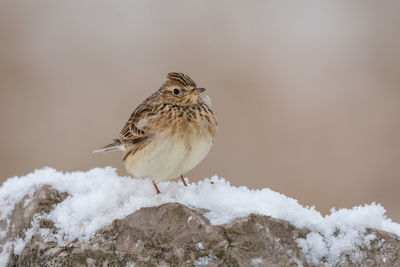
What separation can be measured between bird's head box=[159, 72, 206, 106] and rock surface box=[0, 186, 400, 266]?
4.54ft

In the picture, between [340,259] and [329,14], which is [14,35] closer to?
[329,14]

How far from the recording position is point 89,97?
9.59m

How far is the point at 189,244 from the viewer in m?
3.39

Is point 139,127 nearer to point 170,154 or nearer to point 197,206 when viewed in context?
point 170,154

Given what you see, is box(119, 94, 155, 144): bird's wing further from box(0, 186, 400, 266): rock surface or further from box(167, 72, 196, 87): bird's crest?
box(0, 186, 400, 266): rock surface

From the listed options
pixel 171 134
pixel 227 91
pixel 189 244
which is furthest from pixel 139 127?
pixel 227 91

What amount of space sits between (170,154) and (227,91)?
5.05 meters

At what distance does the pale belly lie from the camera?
4.44 meters

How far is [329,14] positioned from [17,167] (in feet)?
21.4

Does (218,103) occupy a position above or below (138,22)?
below

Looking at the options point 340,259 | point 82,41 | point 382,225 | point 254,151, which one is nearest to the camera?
point 340,259

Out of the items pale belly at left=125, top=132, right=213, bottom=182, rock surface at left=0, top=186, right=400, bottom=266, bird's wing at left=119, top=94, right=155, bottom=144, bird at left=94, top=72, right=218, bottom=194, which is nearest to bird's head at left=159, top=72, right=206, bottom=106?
bird at left=94, top=72, right=218, bottom=194

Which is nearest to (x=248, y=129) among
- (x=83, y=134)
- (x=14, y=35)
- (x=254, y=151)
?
(x=254, y=151)

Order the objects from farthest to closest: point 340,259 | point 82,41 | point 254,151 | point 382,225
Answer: point 82,41 → point 254,151 → point 382,225 → point 340,259
